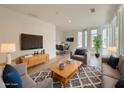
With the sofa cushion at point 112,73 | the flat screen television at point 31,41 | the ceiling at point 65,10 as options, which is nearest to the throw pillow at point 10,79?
the sofa cushion at point 112,73

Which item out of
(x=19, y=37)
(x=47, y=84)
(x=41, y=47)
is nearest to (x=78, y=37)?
(x=41, y=47)

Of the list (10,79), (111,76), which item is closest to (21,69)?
(10,79)

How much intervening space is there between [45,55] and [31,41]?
3.40 feet

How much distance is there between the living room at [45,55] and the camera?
2.29 m

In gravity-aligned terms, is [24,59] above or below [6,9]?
below

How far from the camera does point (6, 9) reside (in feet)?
12.7

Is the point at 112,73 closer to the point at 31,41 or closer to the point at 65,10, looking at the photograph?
the point at 65,10

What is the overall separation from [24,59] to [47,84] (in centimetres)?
267

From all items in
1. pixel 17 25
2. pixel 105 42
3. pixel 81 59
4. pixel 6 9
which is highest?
pixel 6 9

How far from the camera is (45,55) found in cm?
556

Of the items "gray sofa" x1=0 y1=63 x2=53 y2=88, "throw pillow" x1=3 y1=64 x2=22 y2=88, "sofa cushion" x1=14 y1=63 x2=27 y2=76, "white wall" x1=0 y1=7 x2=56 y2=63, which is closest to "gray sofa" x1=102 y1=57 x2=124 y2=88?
"gray sofa" x1=0 y1=63 x2=53 y2=88

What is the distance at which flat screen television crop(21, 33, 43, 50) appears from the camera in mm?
4629

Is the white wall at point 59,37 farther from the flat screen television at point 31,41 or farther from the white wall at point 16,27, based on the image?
the flat screen television at point 31,41

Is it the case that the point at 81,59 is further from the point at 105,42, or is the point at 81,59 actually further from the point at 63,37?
the point at 63,37
